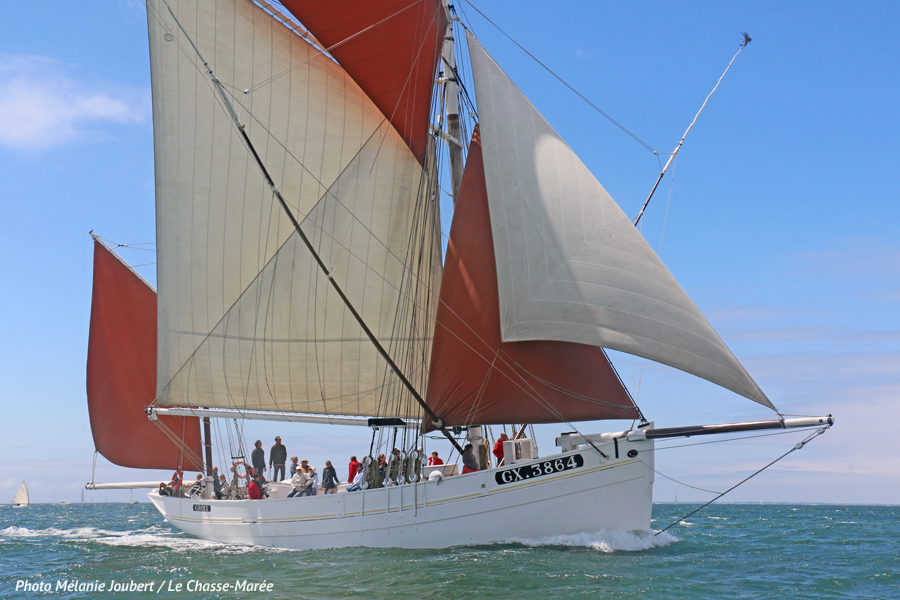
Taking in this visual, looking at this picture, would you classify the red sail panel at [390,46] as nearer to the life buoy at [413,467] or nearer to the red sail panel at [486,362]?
the red sail panel at [486,362]

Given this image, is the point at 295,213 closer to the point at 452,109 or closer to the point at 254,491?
the point at 452,109

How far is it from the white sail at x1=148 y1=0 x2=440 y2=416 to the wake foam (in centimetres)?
901

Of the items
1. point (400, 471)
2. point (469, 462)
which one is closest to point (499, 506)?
point (469, 462)

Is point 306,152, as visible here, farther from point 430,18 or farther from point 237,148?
point 430,18

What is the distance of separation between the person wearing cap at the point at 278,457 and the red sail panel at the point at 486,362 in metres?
8.22

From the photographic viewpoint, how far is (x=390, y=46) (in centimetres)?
2386

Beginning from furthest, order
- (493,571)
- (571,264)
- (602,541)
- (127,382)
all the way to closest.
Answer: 1. (127,382)
2. (571,264)
3. (602,541)
4. (493,571)

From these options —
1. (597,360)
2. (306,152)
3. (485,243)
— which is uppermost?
(306,152)

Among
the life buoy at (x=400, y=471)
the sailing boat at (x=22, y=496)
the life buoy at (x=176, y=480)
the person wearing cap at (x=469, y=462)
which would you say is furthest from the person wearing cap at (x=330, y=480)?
the sailing boat at (x=22, y=496)

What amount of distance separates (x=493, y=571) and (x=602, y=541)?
3592mm

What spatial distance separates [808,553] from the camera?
19578mm

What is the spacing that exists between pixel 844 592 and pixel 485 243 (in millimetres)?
10923

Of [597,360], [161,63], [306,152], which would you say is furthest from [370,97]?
[597,360]

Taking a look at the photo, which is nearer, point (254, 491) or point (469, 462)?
point (469, 462)
